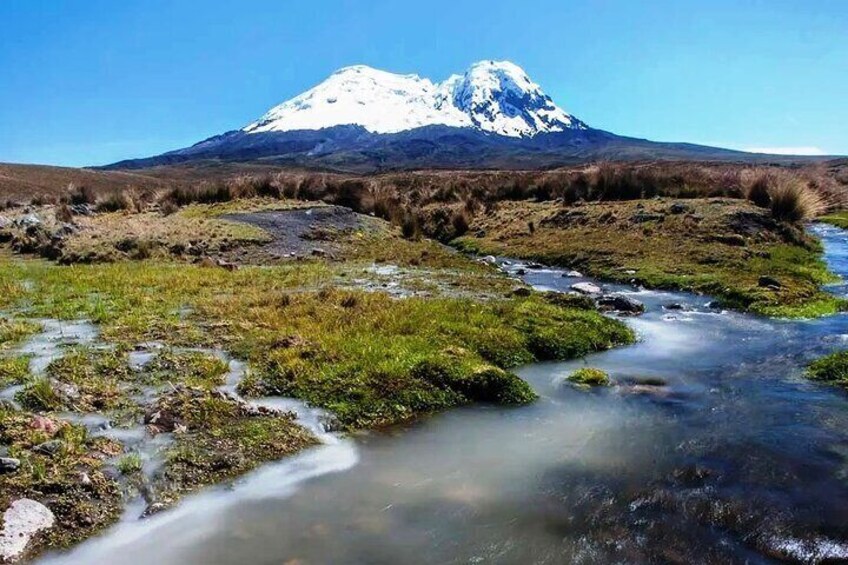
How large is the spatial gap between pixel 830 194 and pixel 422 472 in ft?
130

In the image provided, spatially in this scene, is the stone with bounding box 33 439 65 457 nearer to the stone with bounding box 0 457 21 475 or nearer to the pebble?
the stone with bounding box 0 457 21 475

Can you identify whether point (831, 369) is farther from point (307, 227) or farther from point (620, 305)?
point (307, 227)

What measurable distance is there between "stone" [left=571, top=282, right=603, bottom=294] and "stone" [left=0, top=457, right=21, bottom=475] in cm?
1514

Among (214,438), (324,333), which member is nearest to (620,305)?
(324,333)

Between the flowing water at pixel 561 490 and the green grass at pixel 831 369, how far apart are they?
347mm

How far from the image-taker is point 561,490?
777 centimetres

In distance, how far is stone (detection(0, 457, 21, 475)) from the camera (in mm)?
7367

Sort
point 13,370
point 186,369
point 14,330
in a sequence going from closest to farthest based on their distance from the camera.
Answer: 1. point 13,370
2. point 186,369
3. point 14,330

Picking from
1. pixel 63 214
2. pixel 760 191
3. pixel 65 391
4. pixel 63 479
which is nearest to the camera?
pixel 63 479

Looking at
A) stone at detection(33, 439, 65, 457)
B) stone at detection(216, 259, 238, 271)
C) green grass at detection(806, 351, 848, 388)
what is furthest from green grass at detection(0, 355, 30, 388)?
green grass at detection(806, 351, 848, 388)

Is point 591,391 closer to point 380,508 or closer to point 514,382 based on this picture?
point 514,382

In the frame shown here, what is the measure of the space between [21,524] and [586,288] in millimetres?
16010

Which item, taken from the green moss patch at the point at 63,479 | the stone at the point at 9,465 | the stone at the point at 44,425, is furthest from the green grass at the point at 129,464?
the stone at the point at 44,425

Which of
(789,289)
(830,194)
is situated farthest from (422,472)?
(830,194)
